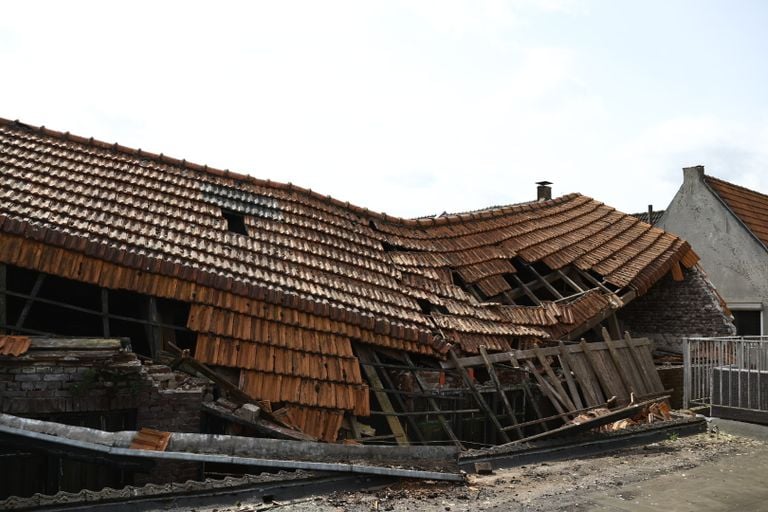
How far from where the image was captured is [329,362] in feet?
33.2

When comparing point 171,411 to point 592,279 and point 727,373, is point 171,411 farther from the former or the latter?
point 592,279

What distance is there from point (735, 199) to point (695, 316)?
6654 mm

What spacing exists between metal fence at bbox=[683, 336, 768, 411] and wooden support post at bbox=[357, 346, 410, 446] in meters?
6.13

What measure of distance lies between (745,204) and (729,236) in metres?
1.97

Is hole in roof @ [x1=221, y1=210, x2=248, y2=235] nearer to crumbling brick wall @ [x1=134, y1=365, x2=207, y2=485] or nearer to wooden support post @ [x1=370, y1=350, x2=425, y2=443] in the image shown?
wooden support post @ [x1=370, y1=350, x2=425, y2=443]

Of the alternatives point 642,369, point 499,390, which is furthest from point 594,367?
point 499,390

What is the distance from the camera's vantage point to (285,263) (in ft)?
37.0

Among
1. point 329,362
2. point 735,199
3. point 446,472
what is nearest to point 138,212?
point 329,362

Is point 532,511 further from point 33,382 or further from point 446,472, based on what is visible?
point 33,382

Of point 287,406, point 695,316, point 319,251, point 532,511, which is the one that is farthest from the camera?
point 695,316

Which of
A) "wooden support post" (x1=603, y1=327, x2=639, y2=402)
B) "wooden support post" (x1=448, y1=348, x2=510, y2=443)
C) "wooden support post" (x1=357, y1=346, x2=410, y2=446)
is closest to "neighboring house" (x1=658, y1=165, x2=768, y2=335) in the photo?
"wooden support post" (x1=603, y1=327, x2=639, y2=402)

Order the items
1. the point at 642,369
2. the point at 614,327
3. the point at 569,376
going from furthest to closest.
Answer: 1. the point at 614,327
2. the point at 642,369
3. the point at 569,376

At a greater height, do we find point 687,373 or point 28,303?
point 28,303

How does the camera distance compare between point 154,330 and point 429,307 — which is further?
point 429,307
